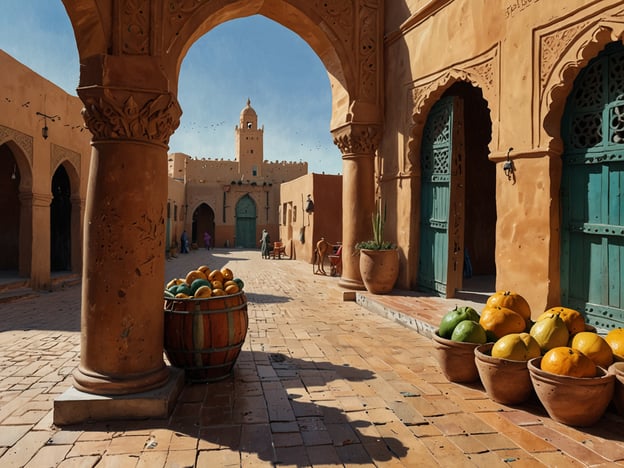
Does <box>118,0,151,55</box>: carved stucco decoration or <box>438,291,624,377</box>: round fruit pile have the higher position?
<box>118,0,151,55</box>: carved stucco decoration

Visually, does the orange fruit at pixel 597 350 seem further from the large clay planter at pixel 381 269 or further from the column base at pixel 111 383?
the large clay planter at pixel 381 269

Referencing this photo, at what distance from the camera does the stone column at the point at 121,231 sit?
3.62 metres

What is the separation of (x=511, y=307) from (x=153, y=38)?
4304 millimetres

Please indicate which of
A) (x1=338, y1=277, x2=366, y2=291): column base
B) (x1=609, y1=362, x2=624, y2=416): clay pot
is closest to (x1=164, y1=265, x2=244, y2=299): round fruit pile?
(x1=609, y1=362, x2=624, y2=416): clay pot

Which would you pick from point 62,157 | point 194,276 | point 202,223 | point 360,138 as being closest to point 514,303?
point 194,276

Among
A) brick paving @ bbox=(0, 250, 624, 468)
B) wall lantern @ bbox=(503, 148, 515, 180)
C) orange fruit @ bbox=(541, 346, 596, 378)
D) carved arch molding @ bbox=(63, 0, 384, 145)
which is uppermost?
carved arch molding @ bbox=(63, 0, 384, 145)

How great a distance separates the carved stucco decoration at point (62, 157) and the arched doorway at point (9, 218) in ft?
5.63

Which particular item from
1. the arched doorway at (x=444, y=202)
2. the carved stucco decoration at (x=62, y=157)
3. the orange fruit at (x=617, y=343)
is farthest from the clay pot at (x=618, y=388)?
the carved stucco decoration at (x=62, y=157)

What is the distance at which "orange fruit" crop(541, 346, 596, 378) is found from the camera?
132 inches

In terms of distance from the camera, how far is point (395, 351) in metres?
5.50

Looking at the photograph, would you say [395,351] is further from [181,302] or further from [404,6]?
[404,6]

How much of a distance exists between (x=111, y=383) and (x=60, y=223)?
12023mm

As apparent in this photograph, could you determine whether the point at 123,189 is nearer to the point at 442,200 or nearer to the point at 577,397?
the point at 577,397

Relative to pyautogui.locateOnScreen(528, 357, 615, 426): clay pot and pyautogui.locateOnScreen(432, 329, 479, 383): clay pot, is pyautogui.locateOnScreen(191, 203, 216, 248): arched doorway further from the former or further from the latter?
pyautogui.locateOnScreen(528, 357, 615, 426): clay pot
